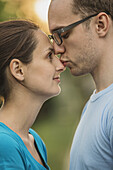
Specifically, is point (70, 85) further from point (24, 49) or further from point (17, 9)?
point (24, 49)

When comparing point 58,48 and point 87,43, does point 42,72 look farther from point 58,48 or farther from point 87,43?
point 87,43

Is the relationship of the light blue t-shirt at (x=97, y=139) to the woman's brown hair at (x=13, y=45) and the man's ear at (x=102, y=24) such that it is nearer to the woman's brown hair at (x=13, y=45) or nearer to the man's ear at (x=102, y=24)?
the man's ear at (x=102, y=24)

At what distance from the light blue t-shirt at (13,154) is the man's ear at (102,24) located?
2.78 ft

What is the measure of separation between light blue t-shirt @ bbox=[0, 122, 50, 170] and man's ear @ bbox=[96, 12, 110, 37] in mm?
846

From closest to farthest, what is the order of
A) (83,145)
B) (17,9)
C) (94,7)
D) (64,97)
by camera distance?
(83,145), (94,7), (17,9), (64,97)

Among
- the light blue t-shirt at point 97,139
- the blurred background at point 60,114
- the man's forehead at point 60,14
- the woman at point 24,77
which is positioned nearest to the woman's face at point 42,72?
the woman at point 24,77

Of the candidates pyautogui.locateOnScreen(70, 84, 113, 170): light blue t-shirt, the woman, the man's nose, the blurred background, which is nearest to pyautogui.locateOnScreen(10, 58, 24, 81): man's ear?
the woman

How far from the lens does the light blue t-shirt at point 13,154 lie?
1643 mm

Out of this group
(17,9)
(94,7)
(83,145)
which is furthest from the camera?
(17,9)

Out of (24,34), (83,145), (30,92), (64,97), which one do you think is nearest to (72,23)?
(24,34)

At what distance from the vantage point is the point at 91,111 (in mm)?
1982

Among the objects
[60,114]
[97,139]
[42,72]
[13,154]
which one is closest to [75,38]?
[42,72]

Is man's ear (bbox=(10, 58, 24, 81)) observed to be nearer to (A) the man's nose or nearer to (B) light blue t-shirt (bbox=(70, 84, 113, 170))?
(A) the man's nose

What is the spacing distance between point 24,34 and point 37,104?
18.4 inches
